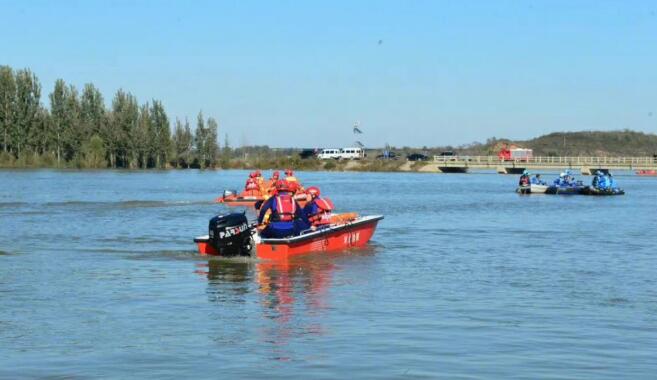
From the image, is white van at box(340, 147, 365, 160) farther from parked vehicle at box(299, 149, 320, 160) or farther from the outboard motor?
the outboard motor

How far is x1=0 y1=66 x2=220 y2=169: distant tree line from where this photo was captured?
121 m

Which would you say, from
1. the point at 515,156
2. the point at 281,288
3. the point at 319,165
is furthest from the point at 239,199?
the point at 319,165

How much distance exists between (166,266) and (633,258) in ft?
41.9

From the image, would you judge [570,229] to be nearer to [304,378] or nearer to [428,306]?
[428,306]

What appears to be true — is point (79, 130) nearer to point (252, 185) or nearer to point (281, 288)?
point (252, 185)

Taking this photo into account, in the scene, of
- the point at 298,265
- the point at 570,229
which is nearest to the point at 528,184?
the point at 570,229

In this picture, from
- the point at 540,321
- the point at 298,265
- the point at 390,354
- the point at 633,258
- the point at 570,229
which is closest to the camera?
the point at 390,354

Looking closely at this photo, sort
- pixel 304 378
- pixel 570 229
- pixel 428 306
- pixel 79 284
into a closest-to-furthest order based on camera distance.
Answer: pixel 304 378
pixel 428 306
pixel 79 284
pixel 570 229

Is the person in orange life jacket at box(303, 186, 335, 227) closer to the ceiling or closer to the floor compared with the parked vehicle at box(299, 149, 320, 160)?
closer to the floor

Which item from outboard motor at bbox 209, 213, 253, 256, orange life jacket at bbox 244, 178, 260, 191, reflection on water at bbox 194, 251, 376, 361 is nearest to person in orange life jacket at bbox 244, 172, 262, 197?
orange life jacket at bbox 244, 178, 260, 191

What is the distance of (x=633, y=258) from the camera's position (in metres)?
28.2

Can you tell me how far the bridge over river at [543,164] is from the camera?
11994 cm

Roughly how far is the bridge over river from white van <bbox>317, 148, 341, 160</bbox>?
1795 cm

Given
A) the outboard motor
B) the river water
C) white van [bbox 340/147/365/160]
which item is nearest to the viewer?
the river water
